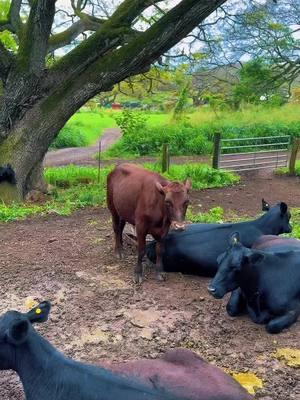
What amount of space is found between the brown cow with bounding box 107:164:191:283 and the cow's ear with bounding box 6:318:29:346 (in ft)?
9.65

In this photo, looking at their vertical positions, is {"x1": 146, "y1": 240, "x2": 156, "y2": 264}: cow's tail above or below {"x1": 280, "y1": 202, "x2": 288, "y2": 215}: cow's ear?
below

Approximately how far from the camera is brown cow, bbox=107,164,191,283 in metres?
6.40

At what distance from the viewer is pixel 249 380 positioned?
448 cm

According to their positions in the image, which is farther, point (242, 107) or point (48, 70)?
point (242, 107)

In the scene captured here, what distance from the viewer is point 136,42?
1091cm

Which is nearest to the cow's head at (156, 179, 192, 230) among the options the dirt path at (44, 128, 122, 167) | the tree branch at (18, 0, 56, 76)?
the tree branch at (18, 0, 56, 76)

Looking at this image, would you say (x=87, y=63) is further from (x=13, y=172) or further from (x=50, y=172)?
(x=50, y=172)

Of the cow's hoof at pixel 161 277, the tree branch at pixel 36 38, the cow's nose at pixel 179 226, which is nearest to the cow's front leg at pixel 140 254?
the cow's hoof at pixel 161 277

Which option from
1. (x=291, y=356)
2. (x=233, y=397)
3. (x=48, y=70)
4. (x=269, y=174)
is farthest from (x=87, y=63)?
(x=233, y=397)

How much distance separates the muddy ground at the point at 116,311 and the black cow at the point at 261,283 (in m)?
0.15

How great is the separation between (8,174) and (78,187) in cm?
284

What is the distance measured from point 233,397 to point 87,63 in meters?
9.01

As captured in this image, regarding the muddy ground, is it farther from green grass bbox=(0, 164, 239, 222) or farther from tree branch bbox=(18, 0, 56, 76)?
tree branch bbox=(18, 0, 56, 76)

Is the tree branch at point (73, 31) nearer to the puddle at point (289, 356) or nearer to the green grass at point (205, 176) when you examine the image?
the green grass at point (205, 176)
